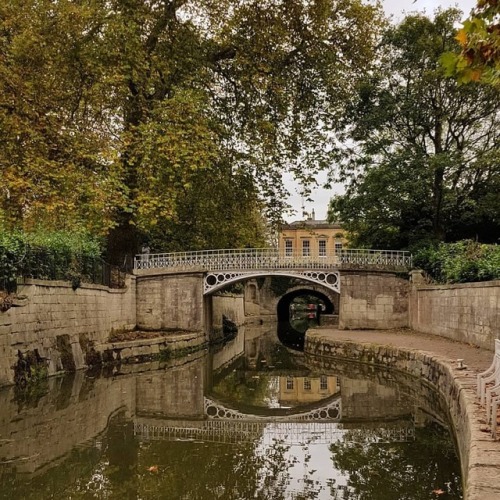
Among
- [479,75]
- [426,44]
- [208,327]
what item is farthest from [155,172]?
[479,75]

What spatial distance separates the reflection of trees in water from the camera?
18.2 feet

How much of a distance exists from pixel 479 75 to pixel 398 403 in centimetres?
780

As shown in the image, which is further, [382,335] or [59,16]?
[382,335]

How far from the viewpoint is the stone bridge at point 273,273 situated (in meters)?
19.7

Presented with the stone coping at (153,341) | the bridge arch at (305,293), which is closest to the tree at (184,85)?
the stone coping at (153,341)

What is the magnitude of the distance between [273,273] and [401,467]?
546 inches

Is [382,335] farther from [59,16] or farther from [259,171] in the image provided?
[59,16]

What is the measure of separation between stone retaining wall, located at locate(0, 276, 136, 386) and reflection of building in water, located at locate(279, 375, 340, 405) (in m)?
4.90

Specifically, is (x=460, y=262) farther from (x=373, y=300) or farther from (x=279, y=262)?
(x=279, y=262)

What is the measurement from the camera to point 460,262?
599 inches

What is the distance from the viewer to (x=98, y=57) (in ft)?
46.5

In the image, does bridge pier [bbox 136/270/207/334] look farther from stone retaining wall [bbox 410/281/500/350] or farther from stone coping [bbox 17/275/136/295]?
stone retaining wall [bbox 410/281/500/350]

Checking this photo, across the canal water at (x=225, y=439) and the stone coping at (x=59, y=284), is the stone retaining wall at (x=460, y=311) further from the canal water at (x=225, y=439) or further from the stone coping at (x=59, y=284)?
the stone coping at (x=59, y=284)

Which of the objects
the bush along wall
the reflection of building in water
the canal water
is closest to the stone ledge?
the canal water
